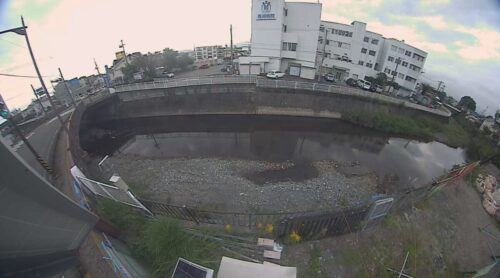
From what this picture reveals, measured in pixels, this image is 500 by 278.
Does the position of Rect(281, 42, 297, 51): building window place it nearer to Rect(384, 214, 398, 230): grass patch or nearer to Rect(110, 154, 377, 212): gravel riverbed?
Rect(110, 154, 377, 212): gravel riverbed

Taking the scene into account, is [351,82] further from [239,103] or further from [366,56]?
[239,103]

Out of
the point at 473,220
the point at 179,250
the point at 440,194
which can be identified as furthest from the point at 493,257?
the point at 179,250

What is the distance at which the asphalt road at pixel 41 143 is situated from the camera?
33.7 ft

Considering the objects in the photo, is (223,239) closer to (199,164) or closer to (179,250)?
(179,250)

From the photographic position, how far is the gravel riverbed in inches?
382

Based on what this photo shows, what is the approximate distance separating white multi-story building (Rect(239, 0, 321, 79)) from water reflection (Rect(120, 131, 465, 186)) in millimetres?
10291

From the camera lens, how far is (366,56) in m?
25.0

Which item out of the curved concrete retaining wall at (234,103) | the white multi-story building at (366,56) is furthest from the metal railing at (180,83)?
the white multi-story building at (366,56)

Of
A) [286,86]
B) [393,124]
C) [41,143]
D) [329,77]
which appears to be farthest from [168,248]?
[329,77]

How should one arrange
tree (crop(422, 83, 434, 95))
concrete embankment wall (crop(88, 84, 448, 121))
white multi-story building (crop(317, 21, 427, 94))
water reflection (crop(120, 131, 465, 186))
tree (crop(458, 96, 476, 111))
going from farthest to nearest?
1. tree (crop(422, 83, 434, 95))
2. tree (crop(458, 96, 476, 111))
3. white multi-story building (crop(317, 21, 427, 94))
4. concrete embankment wall (crop(88, 84, 448, 121))
5. water reflection (crop(120, 131, 465, 186))

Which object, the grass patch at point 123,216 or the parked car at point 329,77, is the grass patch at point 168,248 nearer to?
the grass patch at point 123,216

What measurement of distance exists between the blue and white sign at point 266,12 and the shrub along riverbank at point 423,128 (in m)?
13.8

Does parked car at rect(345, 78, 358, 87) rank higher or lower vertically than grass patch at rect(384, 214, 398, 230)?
higher

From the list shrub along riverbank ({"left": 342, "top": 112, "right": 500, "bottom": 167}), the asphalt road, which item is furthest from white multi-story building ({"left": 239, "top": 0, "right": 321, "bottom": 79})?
the asphalt road
